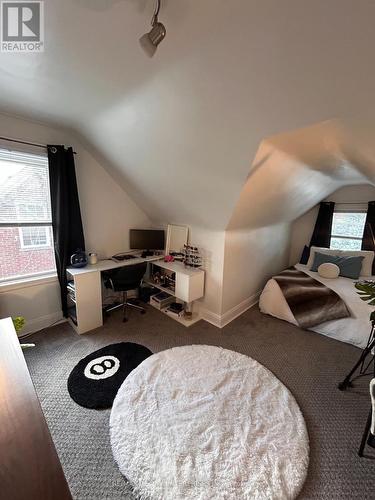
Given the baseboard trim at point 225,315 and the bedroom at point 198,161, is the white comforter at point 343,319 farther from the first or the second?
the baseboard trim at point 225,315

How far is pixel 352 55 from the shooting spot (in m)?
0.90

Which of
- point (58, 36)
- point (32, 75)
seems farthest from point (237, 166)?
point (32, 75)

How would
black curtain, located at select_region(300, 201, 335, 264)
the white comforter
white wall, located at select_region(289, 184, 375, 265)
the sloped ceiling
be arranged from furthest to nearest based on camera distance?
black curtain, located at select_region(300, 201, 335, 264), white wall, located at select_region(289, 184, 375, 265), the white comforter, the sloped ceiling

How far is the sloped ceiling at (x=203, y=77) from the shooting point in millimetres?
904

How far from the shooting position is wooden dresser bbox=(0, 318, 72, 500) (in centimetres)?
54

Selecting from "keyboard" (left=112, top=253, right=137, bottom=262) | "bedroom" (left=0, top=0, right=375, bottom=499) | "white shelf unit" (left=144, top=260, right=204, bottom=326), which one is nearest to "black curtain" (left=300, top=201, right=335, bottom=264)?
"bedroom" (left=0, top=0, right=375, bottom=499)

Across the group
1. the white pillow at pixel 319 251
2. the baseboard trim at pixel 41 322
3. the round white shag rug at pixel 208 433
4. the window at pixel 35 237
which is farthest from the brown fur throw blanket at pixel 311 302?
the window at pixel 35 237

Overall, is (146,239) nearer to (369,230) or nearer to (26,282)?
(26,282)

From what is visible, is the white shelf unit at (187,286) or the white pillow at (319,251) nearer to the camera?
the white shelf unit at (187,286)

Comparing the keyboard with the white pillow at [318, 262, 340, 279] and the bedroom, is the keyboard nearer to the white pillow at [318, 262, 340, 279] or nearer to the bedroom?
the bedroom

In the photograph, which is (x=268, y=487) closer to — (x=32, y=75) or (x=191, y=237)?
(x=191, y=237)

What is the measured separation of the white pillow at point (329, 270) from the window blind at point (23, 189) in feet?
12.4

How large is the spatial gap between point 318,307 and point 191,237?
1.83m

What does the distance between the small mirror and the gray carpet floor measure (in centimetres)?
96
